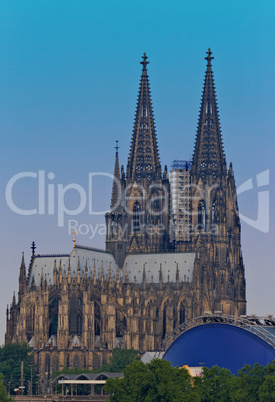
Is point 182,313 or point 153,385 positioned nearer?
point 153,385

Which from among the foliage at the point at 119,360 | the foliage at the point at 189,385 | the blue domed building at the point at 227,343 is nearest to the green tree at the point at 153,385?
the foliage at the point at 189,385

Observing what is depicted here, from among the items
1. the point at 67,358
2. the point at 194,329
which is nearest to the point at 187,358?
the point at 194,329

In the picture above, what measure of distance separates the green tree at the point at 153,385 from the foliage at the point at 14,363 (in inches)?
1824

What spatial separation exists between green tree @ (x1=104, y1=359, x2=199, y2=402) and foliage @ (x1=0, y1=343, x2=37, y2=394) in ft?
152

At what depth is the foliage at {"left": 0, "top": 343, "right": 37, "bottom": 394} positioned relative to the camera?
183m

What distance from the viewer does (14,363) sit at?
184750 mm

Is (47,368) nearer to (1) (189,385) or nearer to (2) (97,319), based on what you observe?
(2) (97,319)

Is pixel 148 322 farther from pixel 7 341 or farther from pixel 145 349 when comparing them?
pixel 7 341

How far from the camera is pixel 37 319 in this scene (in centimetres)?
19288

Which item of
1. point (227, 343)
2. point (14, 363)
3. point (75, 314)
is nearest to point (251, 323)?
point (227, 343)

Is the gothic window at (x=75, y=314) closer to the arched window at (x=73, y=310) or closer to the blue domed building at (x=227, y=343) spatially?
the arched window at (x=73, y=310)

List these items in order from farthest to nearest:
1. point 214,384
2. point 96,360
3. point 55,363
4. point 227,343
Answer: point 96,360, point 55,363, point 227,343, point 214,384

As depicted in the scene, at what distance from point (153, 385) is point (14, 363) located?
180 ft

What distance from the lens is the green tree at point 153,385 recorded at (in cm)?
13038
